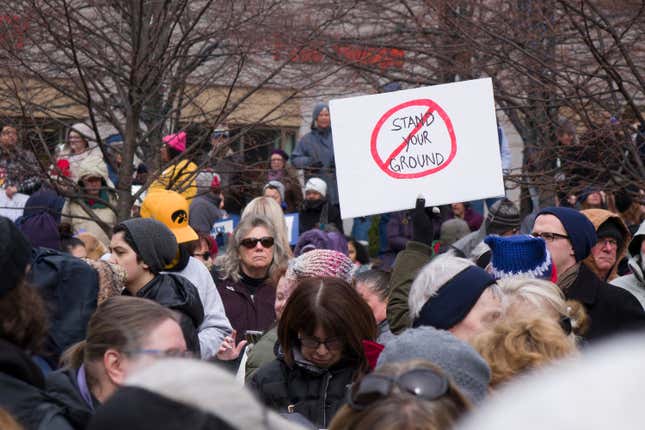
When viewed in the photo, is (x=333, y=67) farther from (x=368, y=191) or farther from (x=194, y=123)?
(x=368, y=191)

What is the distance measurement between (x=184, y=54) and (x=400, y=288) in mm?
3776

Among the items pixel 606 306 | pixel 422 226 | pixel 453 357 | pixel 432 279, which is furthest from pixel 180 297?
pixel 453 357

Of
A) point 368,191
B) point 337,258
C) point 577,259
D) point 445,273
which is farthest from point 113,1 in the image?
point 445,273

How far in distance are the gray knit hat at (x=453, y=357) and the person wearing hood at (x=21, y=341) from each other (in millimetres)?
1019

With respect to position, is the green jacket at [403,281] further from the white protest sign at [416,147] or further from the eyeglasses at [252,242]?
the eyeglasses at [252,242]

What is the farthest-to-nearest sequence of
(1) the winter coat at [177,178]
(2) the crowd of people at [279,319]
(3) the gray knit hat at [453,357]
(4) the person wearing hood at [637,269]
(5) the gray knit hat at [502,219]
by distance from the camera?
(5) the gray knit hat at [502,219] → (1) the winter coat at [177,178] → (4) the person wearing hood at [637,269] → (3) the gray knit hat at [453,357] → (2) the crowd of people at [279,319]

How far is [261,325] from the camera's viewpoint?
23.3ft

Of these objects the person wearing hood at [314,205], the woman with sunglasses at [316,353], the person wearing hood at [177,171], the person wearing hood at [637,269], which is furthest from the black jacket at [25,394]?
the person wearing hood at [314,205]

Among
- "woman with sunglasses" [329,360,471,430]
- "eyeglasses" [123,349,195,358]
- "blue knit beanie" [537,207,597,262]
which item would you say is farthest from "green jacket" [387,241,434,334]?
"woman with sunglasses" [329,360,471,430]

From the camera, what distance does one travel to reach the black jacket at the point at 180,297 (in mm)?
5438

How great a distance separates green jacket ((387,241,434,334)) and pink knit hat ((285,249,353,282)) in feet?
0.98

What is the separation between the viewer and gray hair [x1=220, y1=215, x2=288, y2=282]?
7.37 metres

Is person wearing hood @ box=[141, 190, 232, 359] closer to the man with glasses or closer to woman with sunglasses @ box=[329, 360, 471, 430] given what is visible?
the man with glasses

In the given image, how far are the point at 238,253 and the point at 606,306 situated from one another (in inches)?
102
